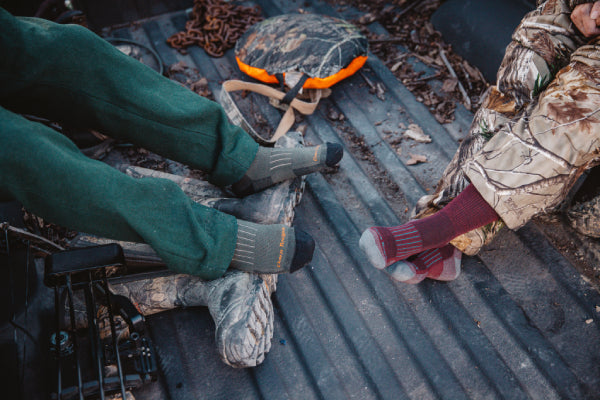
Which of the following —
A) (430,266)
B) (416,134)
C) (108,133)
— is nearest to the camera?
(108,133)

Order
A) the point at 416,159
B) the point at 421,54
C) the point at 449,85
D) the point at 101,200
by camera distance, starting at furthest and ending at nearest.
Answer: the point at 421,54 → the point at 449,85 → the point at 416,159 → the point at 101,200

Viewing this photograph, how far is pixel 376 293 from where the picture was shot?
1875 mm

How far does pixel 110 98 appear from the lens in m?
1.51

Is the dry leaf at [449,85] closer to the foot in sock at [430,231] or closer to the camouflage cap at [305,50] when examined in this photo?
the camouflage cap at [305,50]

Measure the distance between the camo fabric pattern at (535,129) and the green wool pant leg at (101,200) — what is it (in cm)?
107

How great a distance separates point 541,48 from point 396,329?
4.51 ft

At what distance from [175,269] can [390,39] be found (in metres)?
2.46

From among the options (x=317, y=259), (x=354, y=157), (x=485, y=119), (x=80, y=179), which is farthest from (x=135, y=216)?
(x=485, y=119)

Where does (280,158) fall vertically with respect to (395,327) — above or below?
above

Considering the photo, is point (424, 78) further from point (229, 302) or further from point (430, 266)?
point (229, 302)

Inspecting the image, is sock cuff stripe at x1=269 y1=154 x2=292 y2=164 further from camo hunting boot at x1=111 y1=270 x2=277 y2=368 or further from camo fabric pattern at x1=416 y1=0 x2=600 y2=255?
camo fabric pattern at x1=416 y1=0 x2=600 y2=255

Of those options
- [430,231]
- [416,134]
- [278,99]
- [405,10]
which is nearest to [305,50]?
[278,99]

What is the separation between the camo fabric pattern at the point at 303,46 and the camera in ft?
8.20

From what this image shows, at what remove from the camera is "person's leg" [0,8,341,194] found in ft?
4.46
